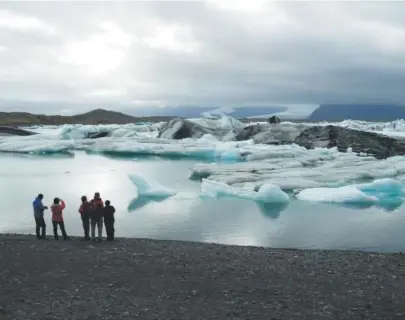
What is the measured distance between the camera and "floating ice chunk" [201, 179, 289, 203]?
16.9m

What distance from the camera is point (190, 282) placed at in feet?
24.7

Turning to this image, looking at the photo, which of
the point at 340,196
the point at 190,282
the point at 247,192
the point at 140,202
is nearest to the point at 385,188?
the point at 340,196

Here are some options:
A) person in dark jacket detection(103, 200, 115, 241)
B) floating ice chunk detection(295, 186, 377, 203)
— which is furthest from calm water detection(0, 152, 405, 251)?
person in dark jacket detection(103, 200, 115, 241)

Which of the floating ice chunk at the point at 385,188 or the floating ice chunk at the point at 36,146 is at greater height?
the floating ice chunk at the point at 36,146

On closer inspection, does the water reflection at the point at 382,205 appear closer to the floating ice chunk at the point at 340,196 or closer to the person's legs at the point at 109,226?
the floating ice chunk at the point at 340,196

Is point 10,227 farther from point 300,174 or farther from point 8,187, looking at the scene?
point 300,174

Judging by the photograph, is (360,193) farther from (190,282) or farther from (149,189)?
(190,282)

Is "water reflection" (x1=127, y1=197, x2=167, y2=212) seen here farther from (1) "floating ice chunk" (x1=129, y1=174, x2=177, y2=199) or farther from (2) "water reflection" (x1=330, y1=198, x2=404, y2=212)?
(2) "water reflection" (x1=330, y1=198, x2=404, y2=212)

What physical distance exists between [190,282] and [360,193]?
11.0 m

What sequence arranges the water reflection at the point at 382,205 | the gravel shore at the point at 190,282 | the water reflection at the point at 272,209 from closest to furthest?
the gravel shore at the point at 190,282, the water reflection at the point at 272,209, the water reflection at the point at 382,205

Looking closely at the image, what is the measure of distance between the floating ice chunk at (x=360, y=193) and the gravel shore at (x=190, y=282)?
7243mm

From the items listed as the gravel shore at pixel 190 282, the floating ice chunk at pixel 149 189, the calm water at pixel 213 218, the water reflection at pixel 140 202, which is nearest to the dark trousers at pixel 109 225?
the gravel shore at pixel 190 282

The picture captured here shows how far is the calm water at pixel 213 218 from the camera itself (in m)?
12.1

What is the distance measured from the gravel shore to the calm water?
75.6 inches
